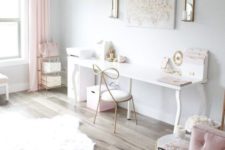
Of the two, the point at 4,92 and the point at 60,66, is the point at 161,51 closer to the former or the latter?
the point at 60,66

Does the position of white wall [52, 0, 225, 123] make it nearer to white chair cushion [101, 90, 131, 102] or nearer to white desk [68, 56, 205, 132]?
white desk [68, 56, 205, 132]

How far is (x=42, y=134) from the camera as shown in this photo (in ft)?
11.9

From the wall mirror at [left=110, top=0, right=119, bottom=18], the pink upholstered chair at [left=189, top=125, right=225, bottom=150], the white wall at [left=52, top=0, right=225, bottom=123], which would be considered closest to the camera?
the pink upholstered chair at [left=189, top=125, right=225, bottom=150]

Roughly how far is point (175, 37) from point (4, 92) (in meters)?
2.86

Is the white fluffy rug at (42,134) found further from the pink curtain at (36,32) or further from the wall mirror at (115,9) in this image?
the wall mirror at (115,9)

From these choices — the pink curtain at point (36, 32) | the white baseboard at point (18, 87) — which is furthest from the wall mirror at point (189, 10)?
the white baseboard at point (18, 87)

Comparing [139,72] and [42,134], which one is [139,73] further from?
[42,134]

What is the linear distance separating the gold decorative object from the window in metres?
2.72

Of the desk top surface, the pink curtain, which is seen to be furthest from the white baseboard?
the desk top surface

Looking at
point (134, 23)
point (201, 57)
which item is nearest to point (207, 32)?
point (201, 57)

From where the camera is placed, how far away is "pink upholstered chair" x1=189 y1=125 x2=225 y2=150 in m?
1.87

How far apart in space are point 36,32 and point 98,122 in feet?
6.64

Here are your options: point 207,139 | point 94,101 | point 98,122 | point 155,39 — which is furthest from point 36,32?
point 207,139

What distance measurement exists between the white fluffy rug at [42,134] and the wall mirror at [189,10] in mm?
1743
